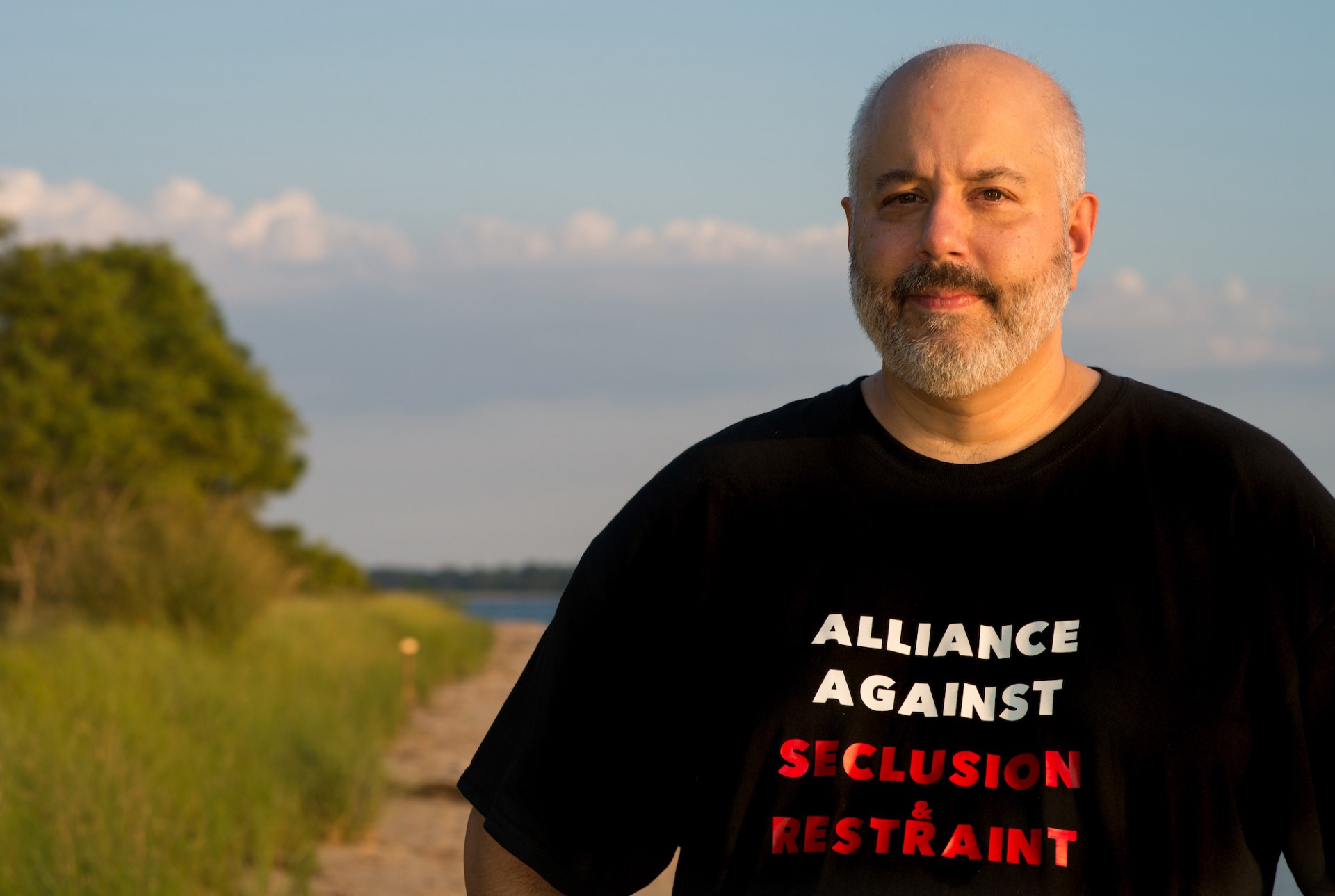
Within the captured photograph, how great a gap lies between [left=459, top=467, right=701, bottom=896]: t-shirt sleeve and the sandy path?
339 centimetres

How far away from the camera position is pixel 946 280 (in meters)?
2.01

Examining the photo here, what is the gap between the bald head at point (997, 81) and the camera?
2035 mm

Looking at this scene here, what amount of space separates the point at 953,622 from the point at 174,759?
6.88m

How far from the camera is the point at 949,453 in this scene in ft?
6.64

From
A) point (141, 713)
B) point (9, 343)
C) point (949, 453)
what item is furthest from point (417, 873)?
point (9, 343)

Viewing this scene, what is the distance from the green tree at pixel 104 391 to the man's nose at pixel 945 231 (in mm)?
27412

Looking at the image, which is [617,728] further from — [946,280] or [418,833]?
[418,833]

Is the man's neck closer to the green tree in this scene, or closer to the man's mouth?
the man's mouth

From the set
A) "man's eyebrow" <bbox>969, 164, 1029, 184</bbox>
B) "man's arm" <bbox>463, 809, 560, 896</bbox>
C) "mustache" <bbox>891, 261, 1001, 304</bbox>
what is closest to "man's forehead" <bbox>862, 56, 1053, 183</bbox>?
"man's eyebrow" <bbox>969, 164, 1029, 184</bbox>

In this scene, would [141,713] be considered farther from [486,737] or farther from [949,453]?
[949,453]

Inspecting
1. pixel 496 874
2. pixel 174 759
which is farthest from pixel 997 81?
pixel 174 759

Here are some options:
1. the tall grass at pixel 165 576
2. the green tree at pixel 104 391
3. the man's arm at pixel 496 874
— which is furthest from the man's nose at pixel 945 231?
the green tree at pixel 104 391

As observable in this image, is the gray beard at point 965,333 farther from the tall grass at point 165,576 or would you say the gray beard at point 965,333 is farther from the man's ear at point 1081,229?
the tall grass at point 165,576

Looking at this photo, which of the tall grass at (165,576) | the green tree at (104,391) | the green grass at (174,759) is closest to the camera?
the green grass at (174,759)
